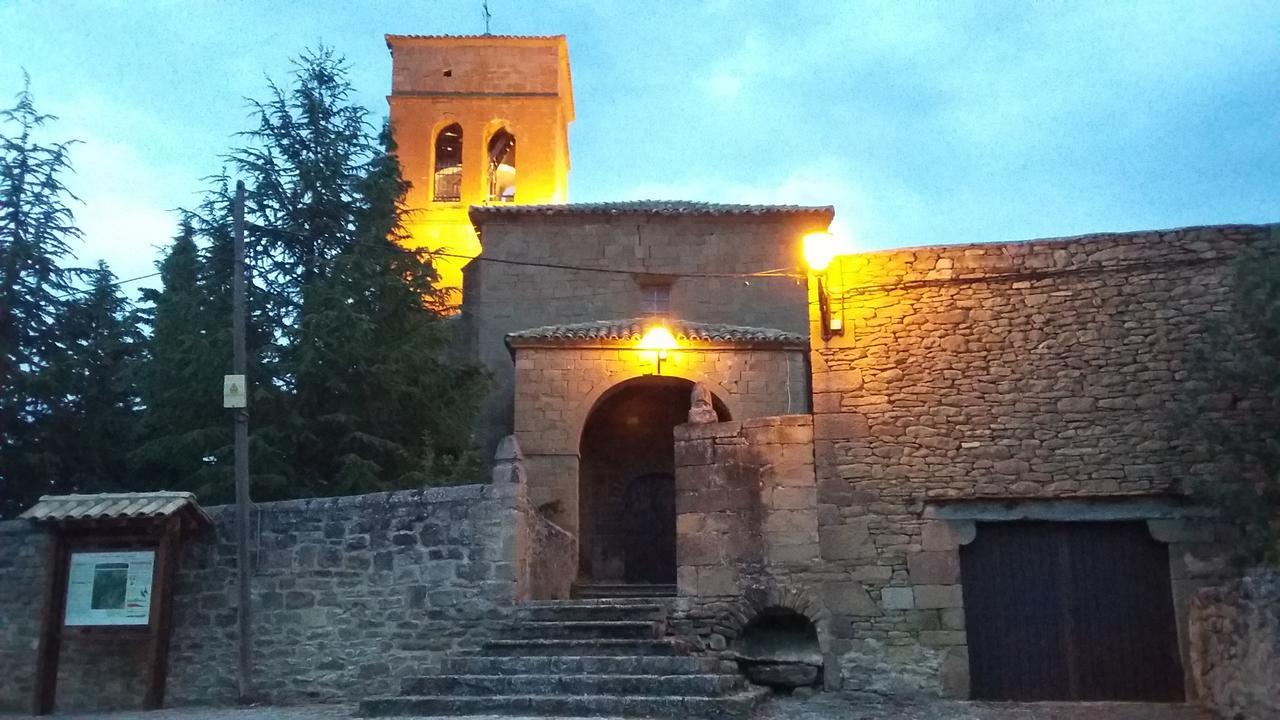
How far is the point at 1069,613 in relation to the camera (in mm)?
8953

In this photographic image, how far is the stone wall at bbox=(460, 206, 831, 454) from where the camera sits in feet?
62.5

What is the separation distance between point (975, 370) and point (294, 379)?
8347 mm

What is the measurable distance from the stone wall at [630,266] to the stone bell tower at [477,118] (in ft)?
19.0

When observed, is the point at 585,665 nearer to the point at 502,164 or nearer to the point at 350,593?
the point at 350,593

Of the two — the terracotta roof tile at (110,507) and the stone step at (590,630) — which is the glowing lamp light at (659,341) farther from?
the terracotta roof tile at (110,507)

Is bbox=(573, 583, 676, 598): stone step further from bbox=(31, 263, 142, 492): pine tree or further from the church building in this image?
bbox=(31, 263, 142, 492): pine tree

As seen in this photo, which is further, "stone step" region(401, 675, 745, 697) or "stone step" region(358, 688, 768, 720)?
"stone step" region(401, 675, 745, 697)

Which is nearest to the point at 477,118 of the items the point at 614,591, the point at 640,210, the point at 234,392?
the point at 640,210

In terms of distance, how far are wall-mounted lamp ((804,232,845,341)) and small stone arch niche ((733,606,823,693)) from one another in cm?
266

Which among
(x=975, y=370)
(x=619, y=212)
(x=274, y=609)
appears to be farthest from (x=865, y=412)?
(x=619, y=212)

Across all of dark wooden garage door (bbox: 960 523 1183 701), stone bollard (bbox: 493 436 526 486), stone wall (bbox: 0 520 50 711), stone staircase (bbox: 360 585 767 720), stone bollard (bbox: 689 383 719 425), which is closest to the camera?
stone staircase (bbox: 360 585 767 720)

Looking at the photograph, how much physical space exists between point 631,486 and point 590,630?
8.79 meters

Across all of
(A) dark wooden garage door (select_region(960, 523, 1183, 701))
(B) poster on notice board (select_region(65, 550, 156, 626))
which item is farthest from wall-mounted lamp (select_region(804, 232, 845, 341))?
(B) poster on notice board (select_region(65, 550, 156, 626))

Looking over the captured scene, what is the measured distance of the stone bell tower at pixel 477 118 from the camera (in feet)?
82.2
